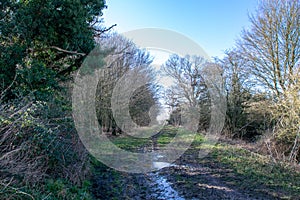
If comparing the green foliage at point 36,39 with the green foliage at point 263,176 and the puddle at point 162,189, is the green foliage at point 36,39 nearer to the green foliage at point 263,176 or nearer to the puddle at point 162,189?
the puddle at point 162,189

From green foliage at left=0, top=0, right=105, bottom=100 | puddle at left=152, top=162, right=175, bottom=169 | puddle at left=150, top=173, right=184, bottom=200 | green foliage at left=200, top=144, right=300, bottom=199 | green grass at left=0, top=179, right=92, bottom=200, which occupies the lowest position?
puddle at left=150, top=173, right=184, bottom=200

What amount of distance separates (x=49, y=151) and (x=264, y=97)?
10451 millimetres

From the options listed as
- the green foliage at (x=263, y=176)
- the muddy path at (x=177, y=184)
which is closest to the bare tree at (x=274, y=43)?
the green foliage at (x=263, y=176)

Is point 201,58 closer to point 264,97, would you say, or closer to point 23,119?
point 264,97

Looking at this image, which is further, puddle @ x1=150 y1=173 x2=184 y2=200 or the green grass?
puddle @ x1=150 y1=173 x2=184 y2=200

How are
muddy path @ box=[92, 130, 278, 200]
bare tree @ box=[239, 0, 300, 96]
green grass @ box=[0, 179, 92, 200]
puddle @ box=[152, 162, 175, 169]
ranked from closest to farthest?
green grass @ box=[0, 179, 92, 200] → muddy path @ box=[92, 130, 278, 200] → puddle @ box=[152, 162, 175, 169] → bare tree @ box=[239, 0, 300, 96]

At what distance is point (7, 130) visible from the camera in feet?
11.7

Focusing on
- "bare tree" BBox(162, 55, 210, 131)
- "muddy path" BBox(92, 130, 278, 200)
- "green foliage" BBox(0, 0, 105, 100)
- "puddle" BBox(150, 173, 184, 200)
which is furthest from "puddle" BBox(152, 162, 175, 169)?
"bare tree" BBox(162, 55, 210, 131)

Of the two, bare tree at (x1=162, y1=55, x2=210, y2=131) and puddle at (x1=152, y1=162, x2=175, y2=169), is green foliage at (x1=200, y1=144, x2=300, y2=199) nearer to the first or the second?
puddle at (x1=152, y1=162, x2=175, y2=169)

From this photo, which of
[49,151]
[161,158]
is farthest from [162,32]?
[49,151]

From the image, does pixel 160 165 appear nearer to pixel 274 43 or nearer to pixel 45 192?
pixel 45 192

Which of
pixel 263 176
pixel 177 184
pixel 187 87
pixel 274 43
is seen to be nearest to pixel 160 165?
pixel 177 184

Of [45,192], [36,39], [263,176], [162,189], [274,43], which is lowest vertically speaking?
[162,189]

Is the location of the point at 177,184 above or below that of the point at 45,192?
below
